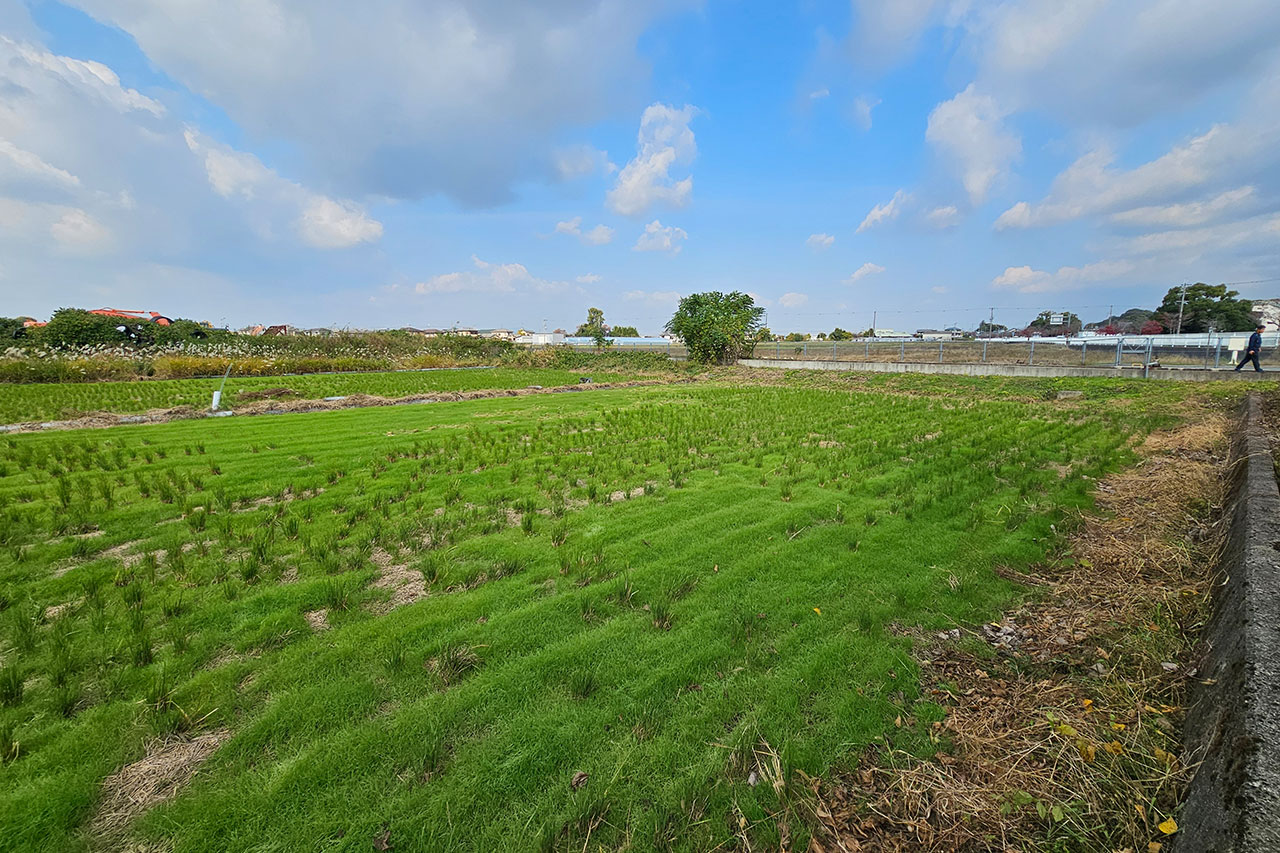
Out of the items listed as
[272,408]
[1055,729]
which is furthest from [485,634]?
[272,408]

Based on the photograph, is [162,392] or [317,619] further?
[162,392]

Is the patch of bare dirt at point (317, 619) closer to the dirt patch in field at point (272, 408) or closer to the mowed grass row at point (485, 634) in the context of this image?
the mowed grass row at point (485, 634)

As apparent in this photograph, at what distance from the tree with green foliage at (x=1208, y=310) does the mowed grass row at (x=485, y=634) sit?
66644 mm

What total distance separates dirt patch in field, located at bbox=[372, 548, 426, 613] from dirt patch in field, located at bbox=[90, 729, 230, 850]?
4.46 ft

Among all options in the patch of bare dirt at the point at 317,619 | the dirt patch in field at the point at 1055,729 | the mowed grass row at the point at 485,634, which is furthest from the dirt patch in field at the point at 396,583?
the dirt patch in field at the point at 1055,729

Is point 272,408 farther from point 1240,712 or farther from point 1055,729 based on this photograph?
point 1240,712

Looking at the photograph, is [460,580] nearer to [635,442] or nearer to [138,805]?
[138,805]

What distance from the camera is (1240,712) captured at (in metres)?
1.79

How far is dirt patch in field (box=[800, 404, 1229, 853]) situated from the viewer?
188 cm

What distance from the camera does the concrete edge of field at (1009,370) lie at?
1925cm

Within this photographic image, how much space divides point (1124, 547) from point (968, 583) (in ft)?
5.52

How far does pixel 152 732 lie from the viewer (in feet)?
8.18

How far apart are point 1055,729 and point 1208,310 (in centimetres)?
7527

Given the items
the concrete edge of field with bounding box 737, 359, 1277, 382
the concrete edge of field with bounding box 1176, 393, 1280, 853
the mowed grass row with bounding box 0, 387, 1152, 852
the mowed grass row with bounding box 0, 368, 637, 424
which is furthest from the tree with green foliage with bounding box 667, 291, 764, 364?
the concrete edge of field with bounding box 1176, 393, 1280, 853
